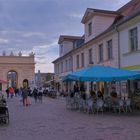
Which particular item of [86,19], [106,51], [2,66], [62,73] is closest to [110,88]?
[106,51]

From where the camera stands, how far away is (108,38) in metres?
28.8

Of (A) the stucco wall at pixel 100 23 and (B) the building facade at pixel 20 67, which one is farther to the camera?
(B) the building facade at pixel 20 67

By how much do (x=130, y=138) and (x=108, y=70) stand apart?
9469mm

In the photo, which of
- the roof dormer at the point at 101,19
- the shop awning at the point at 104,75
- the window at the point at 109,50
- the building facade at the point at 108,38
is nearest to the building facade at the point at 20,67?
the building facade at the point at 108,38

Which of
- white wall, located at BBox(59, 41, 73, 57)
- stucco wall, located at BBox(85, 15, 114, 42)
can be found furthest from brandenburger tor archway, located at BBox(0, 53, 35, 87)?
stucco wall, located at BBox(85, 15, 114, 42)

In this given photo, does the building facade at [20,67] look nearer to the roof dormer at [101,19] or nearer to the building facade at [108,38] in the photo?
the building facade at [108,38]

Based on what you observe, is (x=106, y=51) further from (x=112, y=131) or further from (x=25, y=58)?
(x=25, y=58)

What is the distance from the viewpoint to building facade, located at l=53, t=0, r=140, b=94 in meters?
24.7

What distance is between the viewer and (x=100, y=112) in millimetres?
20734

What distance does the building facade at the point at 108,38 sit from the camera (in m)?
24.7

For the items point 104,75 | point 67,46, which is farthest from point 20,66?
point 104,75

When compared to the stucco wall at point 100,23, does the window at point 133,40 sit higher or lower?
lower

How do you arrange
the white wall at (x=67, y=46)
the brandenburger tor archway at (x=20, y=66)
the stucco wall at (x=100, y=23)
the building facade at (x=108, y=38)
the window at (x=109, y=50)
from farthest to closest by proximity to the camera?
1. the brandenburger tor archway at (x=20, y=66)
2. the white wall at (x=67, y=46)
3. the stucco wall at (x=100, y=23)
4. the window at (x=109, y=50)
5. the building facade at (x=108, y=38)

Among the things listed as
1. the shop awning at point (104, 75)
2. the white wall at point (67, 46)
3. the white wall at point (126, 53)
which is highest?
the white wall at point (67, 46)
